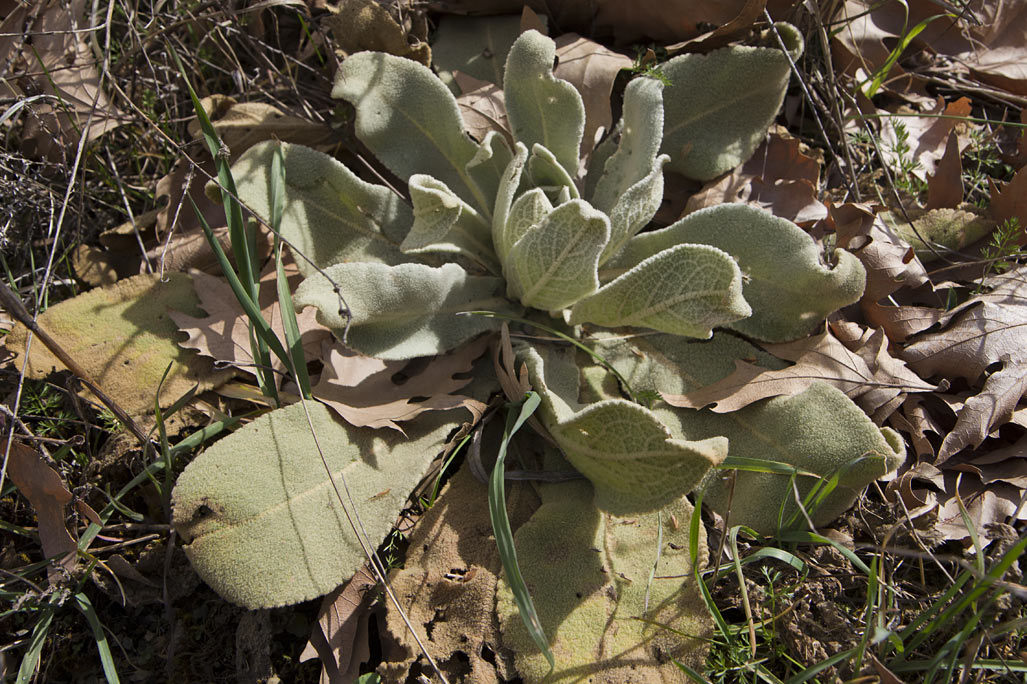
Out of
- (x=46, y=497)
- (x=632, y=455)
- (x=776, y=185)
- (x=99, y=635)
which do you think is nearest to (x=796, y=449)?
(x=632, y=455)

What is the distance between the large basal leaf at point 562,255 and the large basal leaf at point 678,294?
89 millimetres

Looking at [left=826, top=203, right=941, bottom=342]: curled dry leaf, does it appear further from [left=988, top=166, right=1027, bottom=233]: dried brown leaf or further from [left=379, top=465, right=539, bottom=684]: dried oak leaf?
[left=379, top=465, right=539, bottom=684]: dried oak leaf

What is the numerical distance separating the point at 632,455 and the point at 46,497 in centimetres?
147

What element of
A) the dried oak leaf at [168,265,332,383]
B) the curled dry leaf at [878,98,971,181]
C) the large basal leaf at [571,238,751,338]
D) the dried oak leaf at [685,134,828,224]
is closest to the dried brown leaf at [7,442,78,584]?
the dried oak leaf at [168,265,332,383]

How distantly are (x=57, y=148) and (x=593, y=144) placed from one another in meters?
1.82

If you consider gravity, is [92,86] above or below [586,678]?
above

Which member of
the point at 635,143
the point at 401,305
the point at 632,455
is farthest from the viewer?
the point at 635,143

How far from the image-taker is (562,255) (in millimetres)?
1824

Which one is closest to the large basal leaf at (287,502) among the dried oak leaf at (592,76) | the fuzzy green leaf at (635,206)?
the fuzzy green leaf at (635,206)

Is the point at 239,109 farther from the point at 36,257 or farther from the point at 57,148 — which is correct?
the point at 36,257

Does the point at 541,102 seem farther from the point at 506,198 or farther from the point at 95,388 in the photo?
the point at 95,388

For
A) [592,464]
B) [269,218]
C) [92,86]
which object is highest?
[92,86]

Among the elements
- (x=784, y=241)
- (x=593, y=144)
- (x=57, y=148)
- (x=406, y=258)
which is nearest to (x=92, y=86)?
(x=57, y=148)

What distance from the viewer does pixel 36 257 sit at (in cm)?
231
